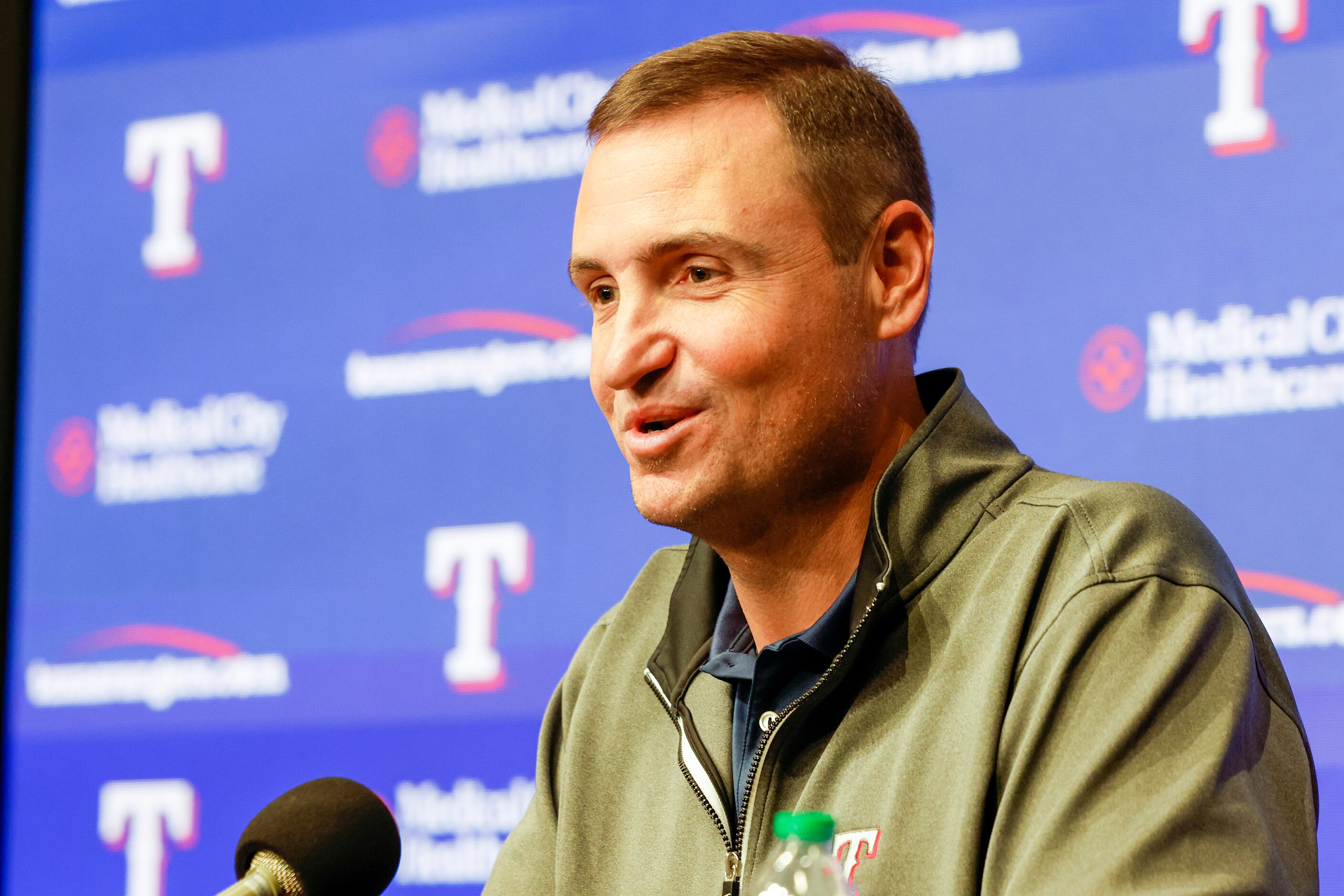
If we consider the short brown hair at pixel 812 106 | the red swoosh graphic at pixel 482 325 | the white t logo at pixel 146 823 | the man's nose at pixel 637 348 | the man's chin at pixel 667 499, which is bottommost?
the white t logo at pixel 146 823

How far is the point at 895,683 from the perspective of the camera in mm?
1604

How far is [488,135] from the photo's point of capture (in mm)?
3326

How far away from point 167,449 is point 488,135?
3.72ft

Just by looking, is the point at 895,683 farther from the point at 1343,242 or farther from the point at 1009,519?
the point at 1343,242

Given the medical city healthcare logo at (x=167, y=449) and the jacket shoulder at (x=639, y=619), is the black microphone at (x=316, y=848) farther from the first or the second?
the medical city healthcare logo at (x=167, y=449)

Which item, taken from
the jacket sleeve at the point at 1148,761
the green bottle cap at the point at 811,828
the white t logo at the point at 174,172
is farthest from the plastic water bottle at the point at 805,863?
the white t logo at the point at 174,172

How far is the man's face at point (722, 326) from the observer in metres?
1.69

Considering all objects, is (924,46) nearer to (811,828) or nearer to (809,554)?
(809,554)

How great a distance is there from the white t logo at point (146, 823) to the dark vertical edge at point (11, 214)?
71 cm

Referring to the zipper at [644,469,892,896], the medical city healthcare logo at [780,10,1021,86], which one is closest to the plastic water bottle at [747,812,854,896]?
the zipper at [644,469,892,896]

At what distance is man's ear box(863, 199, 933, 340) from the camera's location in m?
1.81

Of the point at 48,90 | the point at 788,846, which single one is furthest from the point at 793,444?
the point at 48,90

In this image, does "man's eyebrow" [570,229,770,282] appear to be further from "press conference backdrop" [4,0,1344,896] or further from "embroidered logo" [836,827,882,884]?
"press conference backdrop" [4,0,1344,896]

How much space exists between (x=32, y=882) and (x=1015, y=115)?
2906 mm
